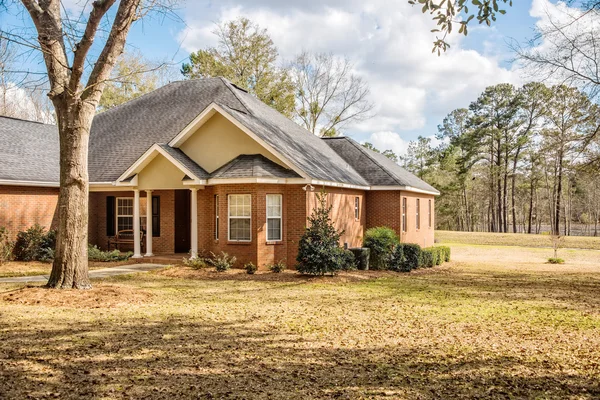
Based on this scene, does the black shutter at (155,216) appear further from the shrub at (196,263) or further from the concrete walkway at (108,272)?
the shrub at (196,263)

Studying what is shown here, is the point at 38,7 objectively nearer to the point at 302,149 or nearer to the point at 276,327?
the point at 276,327

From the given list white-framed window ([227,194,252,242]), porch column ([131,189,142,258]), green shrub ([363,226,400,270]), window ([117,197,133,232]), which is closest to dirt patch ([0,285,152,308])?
white-framed window ([227,194,252,242])

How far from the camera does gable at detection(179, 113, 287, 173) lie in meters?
18.0

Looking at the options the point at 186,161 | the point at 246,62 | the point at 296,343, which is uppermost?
the point at 246,62

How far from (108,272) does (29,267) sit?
11.4 ft

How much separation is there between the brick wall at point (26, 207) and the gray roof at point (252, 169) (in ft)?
23.9

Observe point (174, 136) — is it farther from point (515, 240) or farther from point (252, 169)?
point (515, 240)

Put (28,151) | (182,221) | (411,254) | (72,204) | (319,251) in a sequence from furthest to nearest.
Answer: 1. (28,151)
2. (182,221)
3. (411,254)
4. (319,251)
5. (72,204)

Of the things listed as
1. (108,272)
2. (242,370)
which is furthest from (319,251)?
(242,370)

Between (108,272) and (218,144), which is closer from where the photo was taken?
(108,272)

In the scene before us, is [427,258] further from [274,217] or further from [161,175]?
[161,175]

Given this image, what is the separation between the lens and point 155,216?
19.9 m

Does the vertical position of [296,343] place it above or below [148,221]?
below

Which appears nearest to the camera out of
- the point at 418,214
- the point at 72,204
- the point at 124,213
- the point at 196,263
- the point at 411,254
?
the point at 72,204
